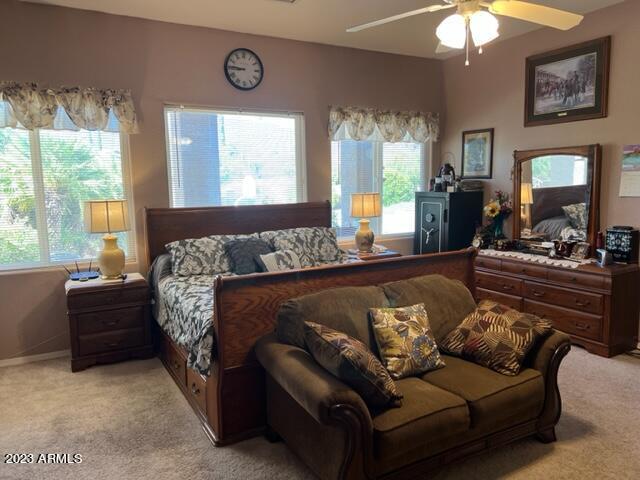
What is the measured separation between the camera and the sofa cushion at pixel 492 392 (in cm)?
216

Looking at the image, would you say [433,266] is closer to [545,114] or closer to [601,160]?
[601,160]

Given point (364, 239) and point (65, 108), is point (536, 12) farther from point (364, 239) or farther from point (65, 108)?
point (65, 108)

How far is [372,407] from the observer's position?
2.00m

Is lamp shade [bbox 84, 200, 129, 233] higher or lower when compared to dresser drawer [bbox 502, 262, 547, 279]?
higher

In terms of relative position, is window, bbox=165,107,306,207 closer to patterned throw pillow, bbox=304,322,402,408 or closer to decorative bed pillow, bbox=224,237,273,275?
decorative bed pillow, bbox=224,237,273,275

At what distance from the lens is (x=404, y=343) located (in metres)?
2.35

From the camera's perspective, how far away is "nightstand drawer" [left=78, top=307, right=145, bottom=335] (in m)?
3.48

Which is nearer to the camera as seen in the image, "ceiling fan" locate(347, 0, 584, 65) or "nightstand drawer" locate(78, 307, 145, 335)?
"ceiling fan" locate(347, 0, 584, 65)

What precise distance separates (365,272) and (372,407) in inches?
38.7

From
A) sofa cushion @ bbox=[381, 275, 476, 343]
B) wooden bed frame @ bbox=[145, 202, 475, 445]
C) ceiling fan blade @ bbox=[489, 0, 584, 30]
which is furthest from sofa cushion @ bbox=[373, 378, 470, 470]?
ceiling fan blade @ bbox=[489, 0, 584, 30]

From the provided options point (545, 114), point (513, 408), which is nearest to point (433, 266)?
point (513, 408)

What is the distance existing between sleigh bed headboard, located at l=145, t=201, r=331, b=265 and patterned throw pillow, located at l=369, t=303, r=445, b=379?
7.24 feet

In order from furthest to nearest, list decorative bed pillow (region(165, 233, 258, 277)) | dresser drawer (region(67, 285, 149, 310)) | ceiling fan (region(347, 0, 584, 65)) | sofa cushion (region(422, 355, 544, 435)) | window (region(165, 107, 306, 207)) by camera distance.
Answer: window (region(165, 107, 306, 207))
decorative bed pillow (region(165, 233, 258, 277))
dresser drawer (region(67, 285, 149, 310))
ceiling fan (region(347, 0, 584, 65))
sofa cushion (region(422, 355, 544, 435))

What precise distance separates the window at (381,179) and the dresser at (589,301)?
166 cm
